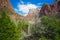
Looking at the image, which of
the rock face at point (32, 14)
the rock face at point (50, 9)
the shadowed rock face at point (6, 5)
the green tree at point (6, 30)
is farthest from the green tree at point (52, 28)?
the shadowed rock face at point (6, 5)

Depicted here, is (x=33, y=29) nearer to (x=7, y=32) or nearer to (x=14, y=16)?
(x=7, y=32)

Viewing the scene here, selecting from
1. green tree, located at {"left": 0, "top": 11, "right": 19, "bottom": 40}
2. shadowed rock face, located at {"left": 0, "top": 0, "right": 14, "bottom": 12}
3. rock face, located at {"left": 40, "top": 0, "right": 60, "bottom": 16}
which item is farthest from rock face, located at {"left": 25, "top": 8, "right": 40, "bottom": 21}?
green tree, located at {"left": 0, "top": 11, "right": 19, "bottom": 40}

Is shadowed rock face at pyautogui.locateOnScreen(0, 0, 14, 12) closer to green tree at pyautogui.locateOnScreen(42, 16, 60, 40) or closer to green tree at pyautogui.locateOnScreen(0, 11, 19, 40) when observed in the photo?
green tree at pyautogui.locateOnScreen(0, 11, 19, 40)

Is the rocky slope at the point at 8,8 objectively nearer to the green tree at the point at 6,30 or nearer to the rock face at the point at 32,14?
the rock face at the point at 32,14

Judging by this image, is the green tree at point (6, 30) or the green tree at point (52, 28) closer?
the green tree at point (52, 28)

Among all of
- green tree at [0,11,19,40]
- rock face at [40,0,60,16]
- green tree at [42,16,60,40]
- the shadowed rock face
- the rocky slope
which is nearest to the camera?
green tree at [42,16,60,40]

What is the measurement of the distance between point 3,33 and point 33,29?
201 centimetres

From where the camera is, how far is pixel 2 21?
12094mm

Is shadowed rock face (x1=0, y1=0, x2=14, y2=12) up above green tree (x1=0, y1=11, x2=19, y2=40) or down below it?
above

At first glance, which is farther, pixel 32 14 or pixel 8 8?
pixel 32 14

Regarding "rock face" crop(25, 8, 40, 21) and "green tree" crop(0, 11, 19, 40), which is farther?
"rock face" crop(25, 8, 40, 21)

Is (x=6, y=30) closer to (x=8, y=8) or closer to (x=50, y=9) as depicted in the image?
(x=8, y=8)

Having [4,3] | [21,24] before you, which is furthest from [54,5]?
[4,3]

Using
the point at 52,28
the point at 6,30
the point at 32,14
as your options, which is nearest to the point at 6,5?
the point at 32,14
